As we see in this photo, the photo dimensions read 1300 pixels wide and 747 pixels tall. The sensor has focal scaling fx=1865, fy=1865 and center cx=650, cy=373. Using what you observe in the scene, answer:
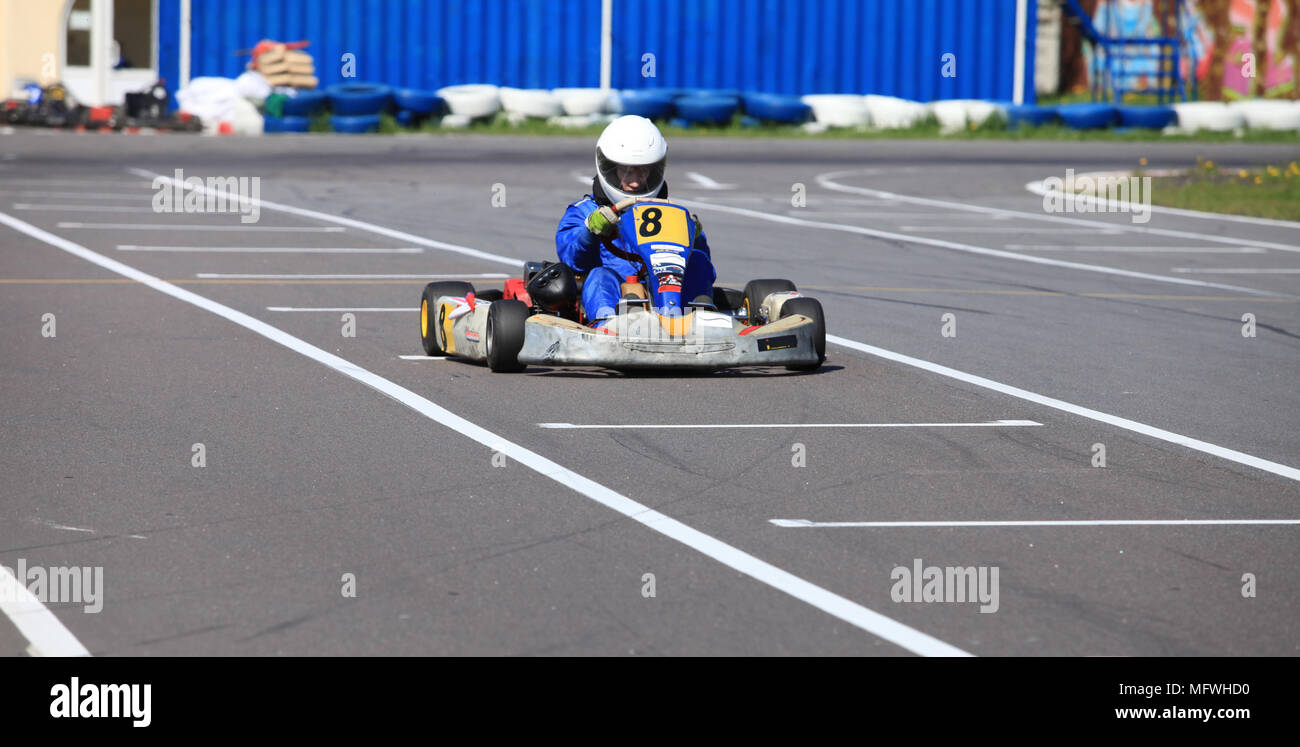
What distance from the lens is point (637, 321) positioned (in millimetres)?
8531

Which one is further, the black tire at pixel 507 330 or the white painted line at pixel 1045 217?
the white painted line at pixel 1045 217

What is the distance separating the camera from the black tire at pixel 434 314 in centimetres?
930

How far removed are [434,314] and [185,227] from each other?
7133mm

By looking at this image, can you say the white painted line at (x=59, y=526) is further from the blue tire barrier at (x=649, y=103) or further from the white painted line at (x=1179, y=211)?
the blue tire barrier at (x=649, y=103)

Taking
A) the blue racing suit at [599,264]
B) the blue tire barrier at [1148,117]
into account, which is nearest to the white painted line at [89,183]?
the blue racing suit at [599,264]

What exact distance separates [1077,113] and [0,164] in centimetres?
1894

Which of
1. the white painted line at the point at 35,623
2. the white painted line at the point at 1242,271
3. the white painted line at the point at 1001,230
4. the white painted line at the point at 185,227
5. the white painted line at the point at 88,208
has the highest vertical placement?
the white painted line at the point at 88,208

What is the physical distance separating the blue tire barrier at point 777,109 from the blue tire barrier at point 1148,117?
5703 millimetres

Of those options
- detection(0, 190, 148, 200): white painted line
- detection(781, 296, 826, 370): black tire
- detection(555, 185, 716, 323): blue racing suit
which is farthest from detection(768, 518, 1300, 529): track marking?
detection(0, 190, 148, 200): white painted line

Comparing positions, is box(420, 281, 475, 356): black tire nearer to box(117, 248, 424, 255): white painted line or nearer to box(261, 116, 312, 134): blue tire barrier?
box(117, 248, 424, 255): white painted line

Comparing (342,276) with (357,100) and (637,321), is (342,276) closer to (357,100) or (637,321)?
(637,321)

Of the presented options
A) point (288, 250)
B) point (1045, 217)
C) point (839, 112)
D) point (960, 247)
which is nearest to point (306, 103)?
point (839, 112)

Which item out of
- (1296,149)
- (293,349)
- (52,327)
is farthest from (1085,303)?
(1296,149)
